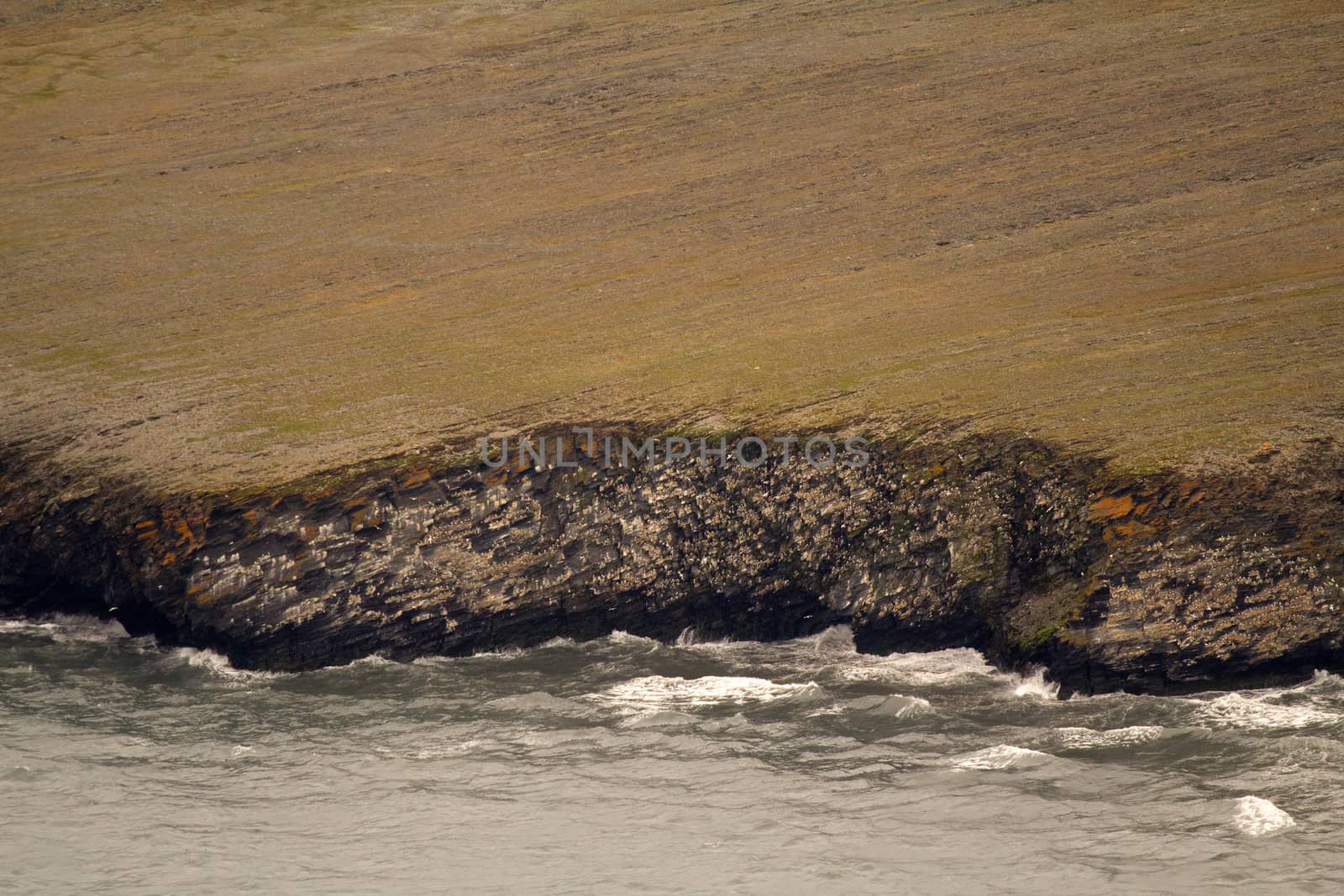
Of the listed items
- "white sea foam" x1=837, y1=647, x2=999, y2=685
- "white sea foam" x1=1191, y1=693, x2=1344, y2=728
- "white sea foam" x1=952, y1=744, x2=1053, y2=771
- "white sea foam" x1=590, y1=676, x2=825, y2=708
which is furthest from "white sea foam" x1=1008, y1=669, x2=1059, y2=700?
"white sea foam" x1=590, y1=676, x2=825, y2=708

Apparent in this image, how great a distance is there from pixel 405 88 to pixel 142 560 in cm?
2557

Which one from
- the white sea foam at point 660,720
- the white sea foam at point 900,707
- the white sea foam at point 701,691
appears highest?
the white sea foam at point 701,691

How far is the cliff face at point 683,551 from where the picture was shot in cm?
2161

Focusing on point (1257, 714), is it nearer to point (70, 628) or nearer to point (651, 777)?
point (651, 777)

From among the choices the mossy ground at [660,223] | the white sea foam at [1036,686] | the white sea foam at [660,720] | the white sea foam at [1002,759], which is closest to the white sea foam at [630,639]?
the white sea foam at [660,720]

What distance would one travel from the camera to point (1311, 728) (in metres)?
19.1

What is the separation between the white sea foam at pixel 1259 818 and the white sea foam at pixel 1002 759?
2.56 m

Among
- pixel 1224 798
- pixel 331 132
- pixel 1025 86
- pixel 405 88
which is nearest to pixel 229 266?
pixel 331 132

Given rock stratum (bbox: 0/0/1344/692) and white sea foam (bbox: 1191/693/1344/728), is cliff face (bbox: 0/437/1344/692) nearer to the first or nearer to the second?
rock stratum (bbox: 0/0/1344/692)

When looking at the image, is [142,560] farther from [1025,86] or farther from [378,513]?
[1025,86]

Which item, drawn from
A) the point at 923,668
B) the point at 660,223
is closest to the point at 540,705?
the point at 923,668

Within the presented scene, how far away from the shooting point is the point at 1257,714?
1973 centimetres

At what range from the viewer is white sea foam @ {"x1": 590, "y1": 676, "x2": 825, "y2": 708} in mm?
21438

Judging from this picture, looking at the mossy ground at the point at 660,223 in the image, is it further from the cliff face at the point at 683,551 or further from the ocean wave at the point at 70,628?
the ocean wave at the point at 70,628
